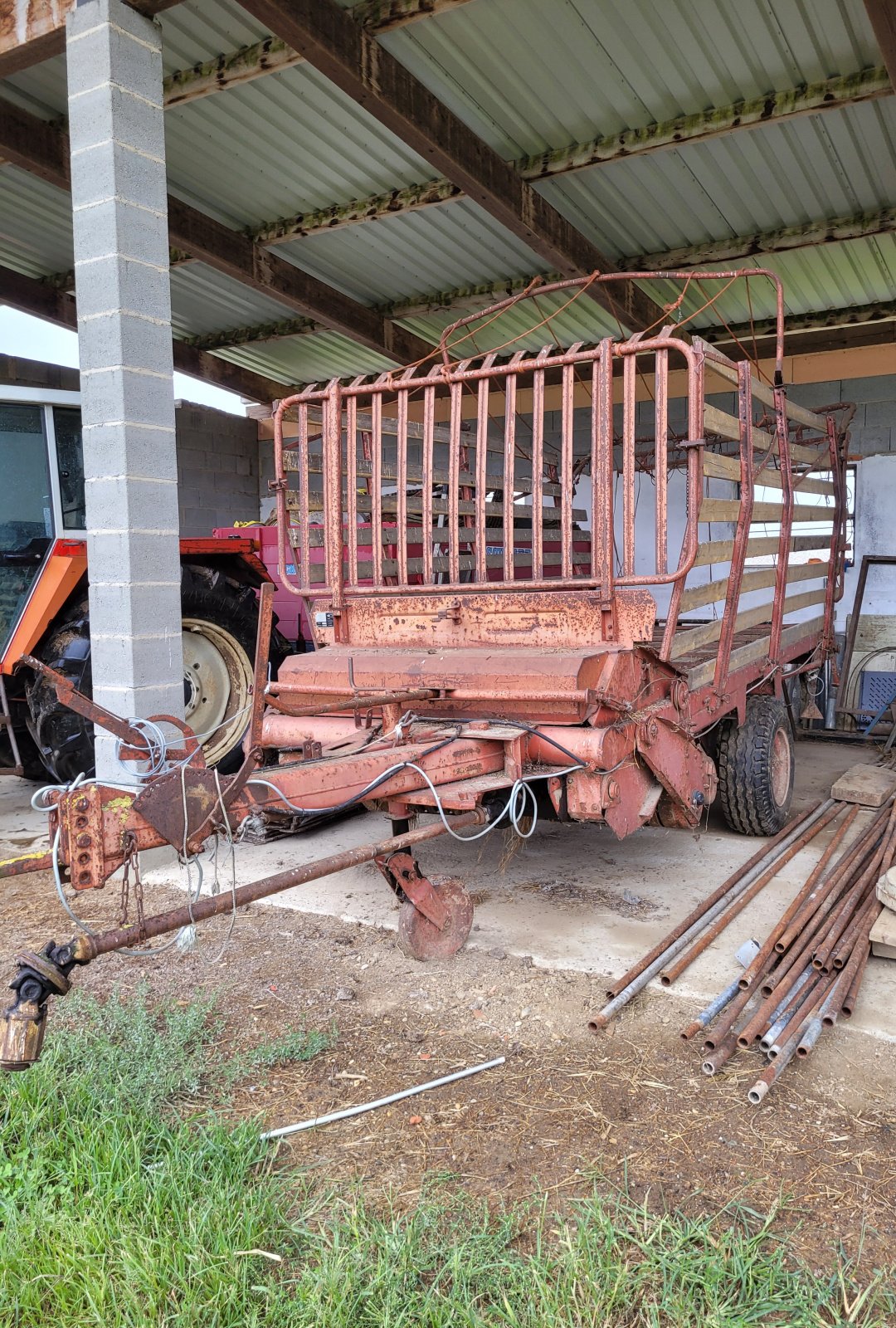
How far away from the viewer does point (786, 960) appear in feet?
10.6

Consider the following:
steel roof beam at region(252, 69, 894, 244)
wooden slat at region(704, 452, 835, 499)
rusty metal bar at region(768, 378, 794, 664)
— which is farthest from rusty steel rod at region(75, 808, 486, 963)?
steel roof beam at region(252, 69, 894, 244)

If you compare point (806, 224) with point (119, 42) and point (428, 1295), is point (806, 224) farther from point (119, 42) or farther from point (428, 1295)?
point (428, 1295)

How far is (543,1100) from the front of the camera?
8.67 feet

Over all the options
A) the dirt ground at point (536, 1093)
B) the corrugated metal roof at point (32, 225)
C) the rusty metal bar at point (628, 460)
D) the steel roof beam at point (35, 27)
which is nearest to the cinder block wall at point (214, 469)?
the corrugated metal roof at point (32, 225)

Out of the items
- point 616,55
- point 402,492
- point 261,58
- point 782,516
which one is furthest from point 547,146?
point 402,492

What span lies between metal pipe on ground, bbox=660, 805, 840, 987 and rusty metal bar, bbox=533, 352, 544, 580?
1608 mm

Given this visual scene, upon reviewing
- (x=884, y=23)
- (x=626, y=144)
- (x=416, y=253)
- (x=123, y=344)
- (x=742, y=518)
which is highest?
Answer: (x=416, y=253)

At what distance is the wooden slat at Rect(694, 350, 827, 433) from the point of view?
3.79m

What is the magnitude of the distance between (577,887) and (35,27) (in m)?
5.15

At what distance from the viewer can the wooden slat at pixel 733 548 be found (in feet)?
12.3

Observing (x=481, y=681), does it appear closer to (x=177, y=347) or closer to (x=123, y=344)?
(x=123, y=344)

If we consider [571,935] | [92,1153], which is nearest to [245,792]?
[92,1153]

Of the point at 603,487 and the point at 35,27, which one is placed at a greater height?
the point at 35,27

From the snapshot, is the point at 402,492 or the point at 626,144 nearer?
the point at 402,492
